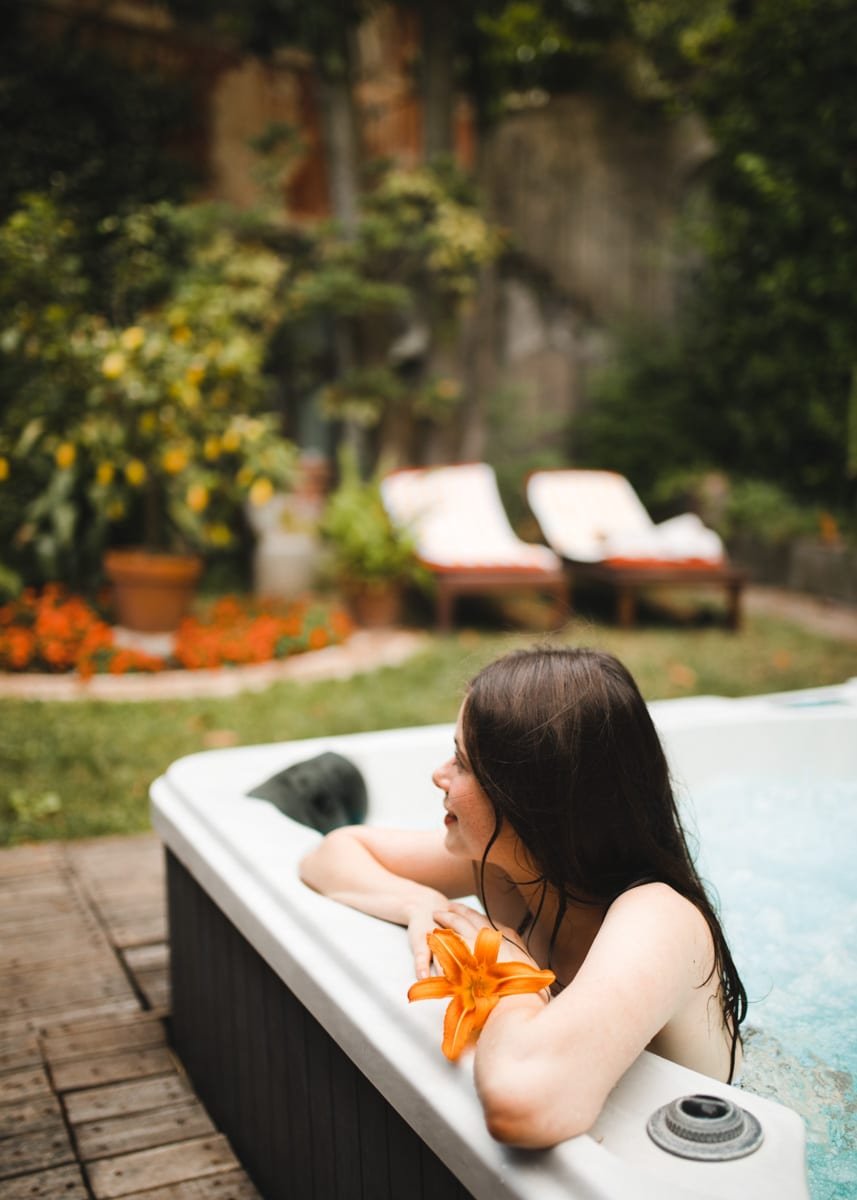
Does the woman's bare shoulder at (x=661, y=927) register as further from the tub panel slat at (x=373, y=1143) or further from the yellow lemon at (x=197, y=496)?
the yellow lemon at (x=197, y=496)

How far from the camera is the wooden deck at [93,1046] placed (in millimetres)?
1694

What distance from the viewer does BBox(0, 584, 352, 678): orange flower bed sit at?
5.03 meters

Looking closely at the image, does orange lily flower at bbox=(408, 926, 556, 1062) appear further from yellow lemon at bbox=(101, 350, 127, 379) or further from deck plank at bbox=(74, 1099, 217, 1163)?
yellow lemon at bbox=(101, 350, 127, 379)

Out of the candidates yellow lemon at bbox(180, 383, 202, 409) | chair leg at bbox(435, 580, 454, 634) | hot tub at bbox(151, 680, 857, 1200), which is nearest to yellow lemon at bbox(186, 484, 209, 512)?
yellow lemon at bbox(180, 383, 202, 409)

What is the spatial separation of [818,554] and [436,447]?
8.73ft

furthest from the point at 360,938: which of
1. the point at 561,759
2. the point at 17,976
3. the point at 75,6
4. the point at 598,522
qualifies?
the point at 75,6

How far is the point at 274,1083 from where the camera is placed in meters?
1.61

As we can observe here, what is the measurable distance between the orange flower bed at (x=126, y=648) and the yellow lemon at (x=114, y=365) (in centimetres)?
117

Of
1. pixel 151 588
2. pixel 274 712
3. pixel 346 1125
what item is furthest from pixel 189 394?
pixel 346 1125

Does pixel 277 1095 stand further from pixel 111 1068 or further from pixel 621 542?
pixel 621 542

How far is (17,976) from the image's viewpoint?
235 cm

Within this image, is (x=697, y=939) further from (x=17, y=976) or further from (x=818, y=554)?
(x=818, y=554)

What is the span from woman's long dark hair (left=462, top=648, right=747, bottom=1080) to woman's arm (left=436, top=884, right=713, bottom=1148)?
2.7 inches

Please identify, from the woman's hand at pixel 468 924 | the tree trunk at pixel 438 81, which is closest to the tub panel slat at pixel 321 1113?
the woman's hand at pixel 468 924
